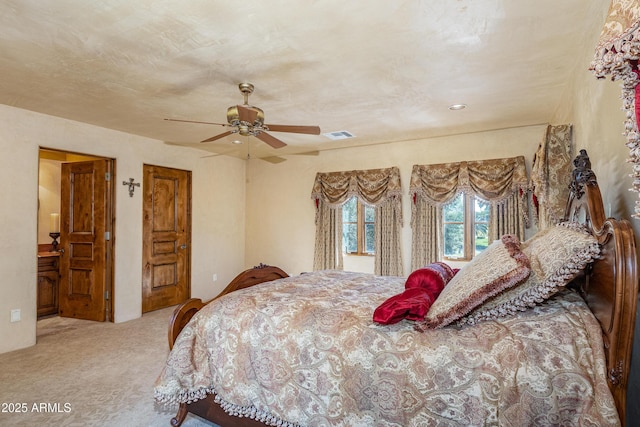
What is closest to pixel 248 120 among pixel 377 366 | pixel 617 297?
pixel 377 366

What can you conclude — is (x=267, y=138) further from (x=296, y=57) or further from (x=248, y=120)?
(x=296, y=57)

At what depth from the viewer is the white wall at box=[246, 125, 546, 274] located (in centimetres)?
459

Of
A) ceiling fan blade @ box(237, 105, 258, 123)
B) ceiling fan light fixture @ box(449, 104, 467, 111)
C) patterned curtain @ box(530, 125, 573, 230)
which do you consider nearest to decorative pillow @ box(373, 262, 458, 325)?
patterned curtain @ box(530, 125, 573, 230)

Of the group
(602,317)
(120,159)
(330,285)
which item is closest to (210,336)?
(330,285)

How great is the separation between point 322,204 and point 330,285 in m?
3.20

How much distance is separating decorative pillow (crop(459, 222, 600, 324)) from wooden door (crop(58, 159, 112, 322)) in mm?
4640

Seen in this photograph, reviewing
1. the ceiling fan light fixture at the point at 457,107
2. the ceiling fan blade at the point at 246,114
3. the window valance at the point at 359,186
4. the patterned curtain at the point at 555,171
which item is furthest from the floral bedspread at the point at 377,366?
the window valance at the point at 359,186

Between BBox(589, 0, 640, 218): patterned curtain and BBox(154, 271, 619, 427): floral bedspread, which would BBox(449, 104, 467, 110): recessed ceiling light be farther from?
BBox(589, 0, 640, 218): patterned curtain

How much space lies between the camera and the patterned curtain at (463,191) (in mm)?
4332

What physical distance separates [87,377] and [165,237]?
8.40 feet

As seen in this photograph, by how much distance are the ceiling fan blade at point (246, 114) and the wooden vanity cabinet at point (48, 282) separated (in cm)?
408

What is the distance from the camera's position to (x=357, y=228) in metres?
5.56

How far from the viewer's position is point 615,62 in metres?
0.78

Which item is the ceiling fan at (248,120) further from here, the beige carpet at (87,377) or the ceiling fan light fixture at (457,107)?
the beige carpet at (87,377)
